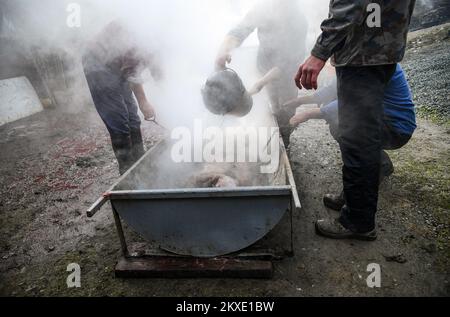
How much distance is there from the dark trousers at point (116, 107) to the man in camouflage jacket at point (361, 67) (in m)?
1.86

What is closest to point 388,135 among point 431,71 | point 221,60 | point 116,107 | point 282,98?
point 282,98

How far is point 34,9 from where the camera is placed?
212 inches

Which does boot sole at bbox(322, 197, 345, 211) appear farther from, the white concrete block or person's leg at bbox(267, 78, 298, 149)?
the white concrete block

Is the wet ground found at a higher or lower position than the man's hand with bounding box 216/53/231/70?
lower

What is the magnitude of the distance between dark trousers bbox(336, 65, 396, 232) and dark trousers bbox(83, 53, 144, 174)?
2.12 metres

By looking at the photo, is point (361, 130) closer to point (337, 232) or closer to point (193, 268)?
point (337, 232)

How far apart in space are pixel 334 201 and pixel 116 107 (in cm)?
242

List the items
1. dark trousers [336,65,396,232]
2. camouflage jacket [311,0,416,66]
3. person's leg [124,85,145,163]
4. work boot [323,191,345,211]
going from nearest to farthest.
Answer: camouflage jacket [311,0,416,66]
dark trousers [336,65,396,232]
work boot [323,191,345,211]
person's leg [124,85,145,163]

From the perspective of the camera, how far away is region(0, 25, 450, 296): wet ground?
232 cm

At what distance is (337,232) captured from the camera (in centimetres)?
270

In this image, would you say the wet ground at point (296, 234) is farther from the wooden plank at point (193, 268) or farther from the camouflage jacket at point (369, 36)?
the camouflage jacket at point (369, 36)

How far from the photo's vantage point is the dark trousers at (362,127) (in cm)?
213

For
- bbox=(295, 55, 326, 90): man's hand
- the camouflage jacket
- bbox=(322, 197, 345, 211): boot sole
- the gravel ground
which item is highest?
the camouflage jacket

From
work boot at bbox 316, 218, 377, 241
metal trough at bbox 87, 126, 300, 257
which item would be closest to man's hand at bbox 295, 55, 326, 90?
metal trough at bbox 87, 126, 300, 257
